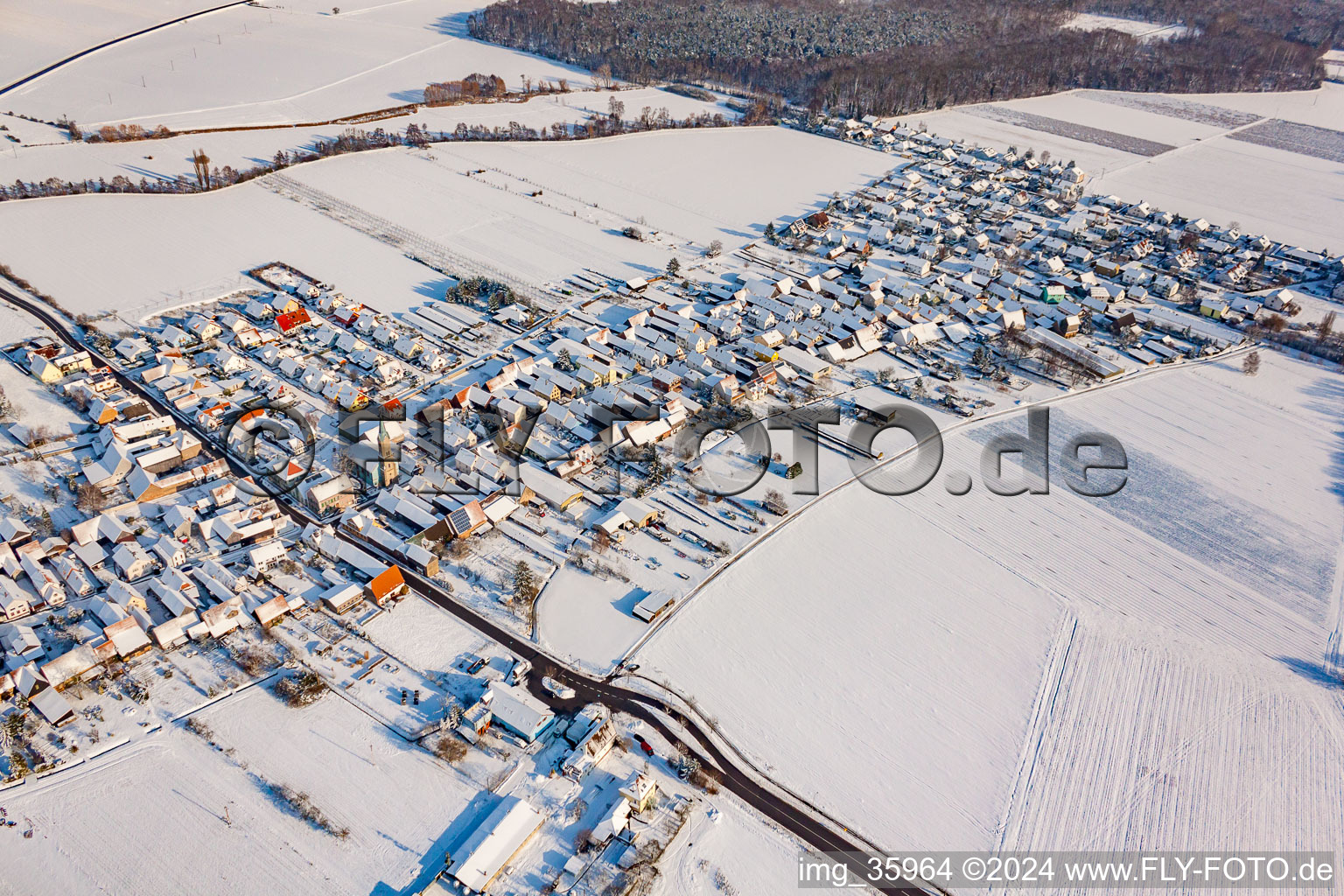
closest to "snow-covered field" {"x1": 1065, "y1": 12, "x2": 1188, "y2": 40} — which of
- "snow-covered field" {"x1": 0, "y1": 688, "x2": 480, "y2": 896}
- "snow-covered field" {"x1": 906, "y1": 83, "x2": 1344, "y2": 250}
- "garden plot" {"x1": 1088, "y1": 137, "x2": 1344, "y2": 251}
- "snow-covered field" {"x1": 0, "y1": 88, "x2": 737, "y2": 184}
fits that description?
"snow-covered field" {"x1": 906, "y1": 83, "x2": 1344, "y2": 250}

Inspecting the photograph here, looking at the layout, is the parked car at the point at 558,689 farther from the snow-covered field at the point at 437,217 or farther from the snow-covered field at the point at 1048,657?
the snow-covered field at the point at 437,217

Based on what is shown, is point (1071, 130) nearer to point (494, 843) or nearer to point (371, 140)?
point (371, 140)

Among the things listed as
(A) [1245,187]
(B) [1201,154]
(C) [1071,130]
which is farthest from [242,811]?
(B) [1201,154]

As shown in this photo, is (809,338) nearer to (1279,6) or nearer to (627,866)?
(627,866)

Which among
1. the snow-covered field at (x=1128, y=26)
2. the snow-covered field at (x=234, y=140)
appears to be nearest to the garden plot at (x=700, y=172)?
the snow-covered field at (x=234, y=140)

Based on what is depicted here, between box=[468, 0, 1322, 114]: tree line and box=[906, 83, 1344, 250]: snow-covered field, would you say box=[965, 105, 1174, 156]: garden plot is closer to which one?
box=[906, 83, 1344, 250]: snow-covered field

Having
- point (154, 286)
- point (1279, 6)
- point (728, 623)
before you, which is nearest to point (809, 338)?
point (728, 623)
